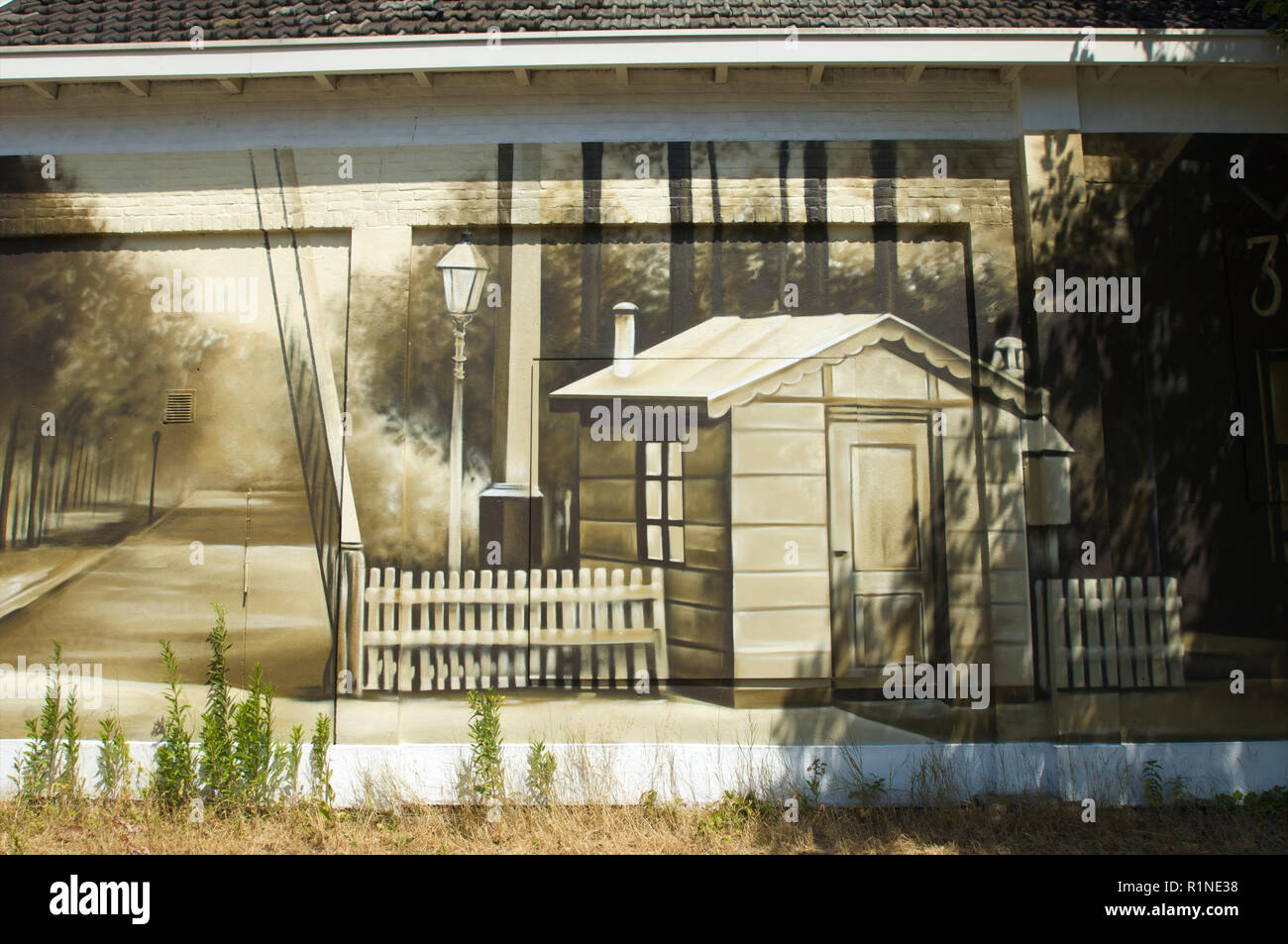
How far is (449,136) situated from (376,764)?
205 inches

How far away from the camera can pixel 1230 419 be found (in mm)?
7043

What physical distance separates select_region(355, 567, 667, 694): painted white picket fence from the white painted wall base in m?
0.55

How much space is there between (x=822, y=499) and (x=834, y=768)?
210 cm

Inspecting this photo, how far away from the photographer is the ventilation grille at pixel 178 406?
7125mm

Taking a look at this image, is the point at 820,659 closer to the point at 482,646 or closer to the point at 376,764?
the point at 482,646

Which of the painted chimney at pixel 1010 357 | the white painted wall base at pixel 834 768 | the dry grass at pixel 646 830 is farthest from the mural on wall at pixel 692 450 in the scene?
the dry grass at pixel 646 830

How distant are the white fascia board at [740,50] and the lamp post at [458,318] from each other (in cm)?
150

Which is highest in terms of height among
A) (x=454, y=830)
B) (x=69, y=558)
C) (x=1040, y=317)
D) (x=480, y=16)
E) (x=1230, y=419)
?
(x=480, y=16)

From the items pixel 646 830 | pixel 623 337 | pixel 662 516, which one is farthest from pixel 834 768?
pixel 623 337

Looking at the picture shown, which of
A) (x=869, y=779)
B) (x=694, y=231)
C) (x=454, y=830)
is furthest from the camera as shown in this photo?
(x=694, y=231)

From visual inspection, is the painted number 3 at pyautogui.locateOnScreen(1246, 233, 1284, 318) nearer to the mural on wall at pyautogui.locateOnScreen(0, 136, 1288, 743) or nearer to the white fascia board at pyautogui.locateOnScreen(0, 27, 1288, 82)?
the mural on wall at pyautogui.locateOnScreen(0, 136, 1288, 743)

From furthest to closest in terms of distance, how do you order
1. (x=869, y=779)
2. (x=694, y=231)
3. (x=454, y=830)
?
(x=694, y=231) < (x=869, y=779) < (x=454, y=830)

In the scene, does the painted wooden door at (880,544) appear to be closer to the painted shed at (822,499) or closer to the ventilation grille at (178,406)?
the painted shed at (822,499)

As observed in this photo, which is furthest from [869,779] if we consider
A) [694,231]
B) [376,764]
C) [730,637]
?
[694,231]
